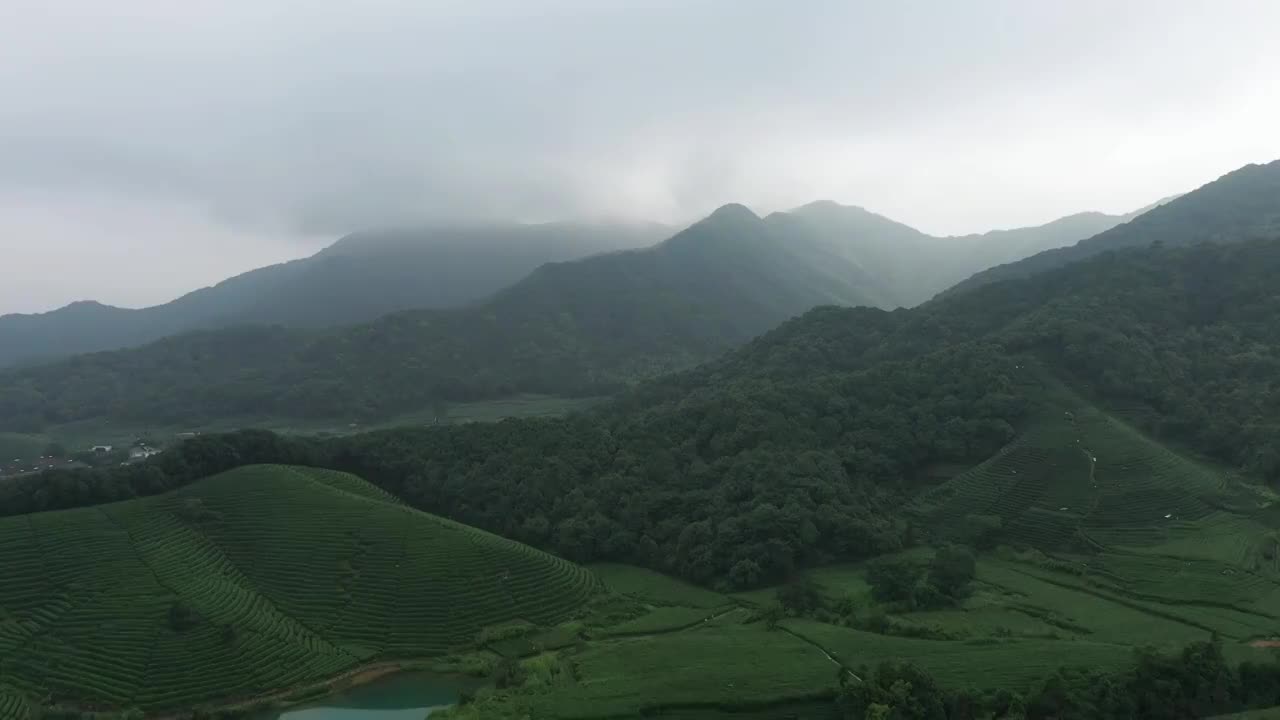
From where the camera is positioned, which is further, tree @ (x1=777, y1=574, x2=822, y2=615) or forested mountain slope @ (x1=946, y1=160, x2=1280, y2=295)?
forested mountain slope @ (x1=946, y1=160, x2=1280, y2=295)

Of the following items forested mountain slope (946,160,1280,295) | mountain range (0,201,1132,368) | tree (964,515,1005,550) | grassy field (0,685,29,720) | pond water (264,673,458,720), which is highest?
mountain range (0,201,1132,368)

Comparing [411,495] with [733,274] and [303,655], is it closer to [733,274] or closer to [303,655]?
[303,655]

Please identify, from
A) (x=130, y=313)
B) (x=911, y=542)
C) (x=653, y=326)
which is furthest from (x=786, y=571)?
(x=130, y=313)

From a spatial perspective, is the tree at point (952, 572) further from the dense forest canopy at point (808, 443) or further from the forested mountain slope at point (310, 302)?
the forested mountain slope at point (310, 302)

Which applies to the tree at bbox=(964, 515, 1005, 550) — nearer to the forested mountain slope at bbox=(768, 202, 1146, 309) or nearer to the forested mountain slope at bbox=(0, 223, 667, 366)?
the forested mountain slope at bbox=(768, 202, 1146, 309)

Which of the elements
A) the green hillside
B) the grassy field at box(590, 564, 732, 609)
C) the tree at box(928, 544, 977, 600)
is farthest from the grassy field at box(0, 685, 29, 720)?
the tree at box(928, 544, 977, 600)

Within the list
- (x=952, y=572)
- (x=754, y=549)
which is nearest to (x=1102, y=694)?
(x=952, y=572)
